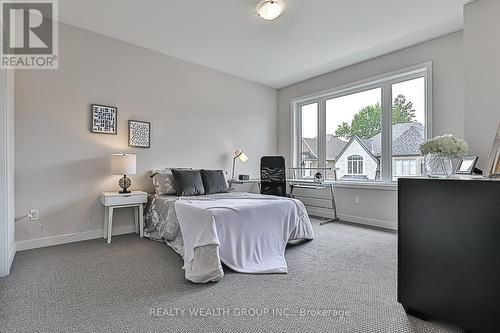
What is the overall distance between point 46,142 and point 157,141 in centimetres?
137

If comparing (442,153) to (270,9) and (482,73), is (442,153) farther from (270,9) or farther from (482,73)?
(270,9)

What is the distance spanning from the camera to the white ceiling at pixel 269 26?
286cm

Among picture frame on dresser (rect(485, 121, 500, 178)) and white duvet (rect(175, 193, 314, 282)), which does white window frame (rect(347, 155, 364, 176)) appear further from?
picture frame on dresser (rect(485, 121, 500, 178))

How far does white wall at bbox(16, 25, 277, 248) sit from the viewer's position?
9.95 ft

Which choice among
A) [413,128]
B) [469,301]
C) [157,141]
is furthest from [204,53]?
[469,301]

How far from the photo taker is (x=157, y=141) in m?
4.05

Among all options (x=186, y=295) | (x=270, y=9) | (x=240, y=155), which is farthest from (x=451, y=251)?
(x=240, y=155)

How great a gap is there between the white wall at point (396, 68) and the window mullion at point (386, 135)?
274 mm

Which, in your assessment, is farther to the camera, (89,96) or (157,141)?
(157,141)

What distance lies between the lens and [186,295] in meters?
1.94

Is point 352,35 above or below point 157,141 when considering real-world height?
above

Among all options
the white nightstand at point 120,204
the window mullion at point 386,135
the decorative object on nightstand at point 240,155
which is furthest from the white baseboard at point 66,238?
the window mullion at point 386,135

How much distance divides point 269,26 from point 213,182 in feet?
7.40

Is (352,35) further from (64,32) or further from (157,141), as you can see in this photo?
(64,32)
